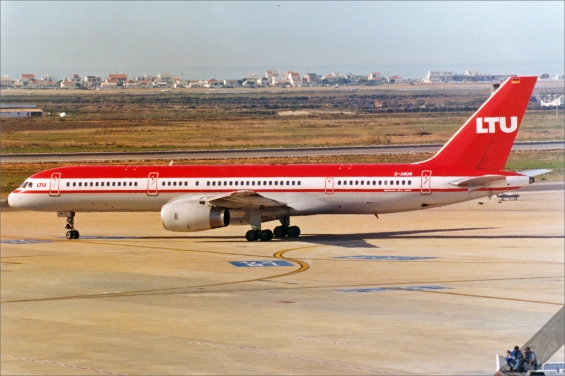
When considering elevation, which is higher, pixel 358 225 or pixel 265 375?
pixel 358 225

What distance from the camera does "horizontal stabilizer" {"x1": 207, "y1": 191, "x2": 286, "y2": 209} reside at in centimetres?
4309

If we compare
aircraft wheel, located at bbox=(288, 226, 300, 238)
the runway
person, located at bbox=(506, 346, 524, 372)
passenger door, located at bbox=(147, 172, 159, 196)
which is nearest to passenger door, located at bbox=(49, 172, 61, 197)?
passenger door, located at bbox=(147, 172, 159, 196)

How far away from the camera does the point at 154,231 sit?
5109 centimetres

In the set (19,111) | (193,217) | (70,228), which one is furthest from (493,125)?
(19,111)

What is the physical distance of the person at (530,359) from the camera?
1611cm

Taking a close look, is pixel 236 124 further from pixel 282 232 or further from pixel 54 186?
pixel 282 232

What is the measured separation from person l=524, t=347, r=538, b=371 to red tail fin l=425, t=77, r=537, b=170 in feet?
92.1

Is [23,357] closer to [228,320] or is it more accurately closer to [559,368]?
[228,320]

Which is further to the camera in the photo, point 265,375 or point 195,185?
point 195,185

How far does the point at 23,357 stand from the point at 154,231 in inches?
1215

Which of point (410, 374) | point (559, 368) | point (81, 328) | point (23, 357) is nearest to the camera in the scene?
point (559, 368)

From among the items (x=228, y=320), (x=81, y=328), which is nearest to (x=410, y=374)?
(x=228, y=320)

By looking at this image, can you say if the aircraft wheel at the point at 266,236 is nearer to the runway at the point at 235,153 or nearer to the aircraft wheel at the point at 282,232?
the aircraft wheel at the point at 282,232

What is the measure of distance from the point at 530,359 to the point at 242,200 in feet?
91.9
